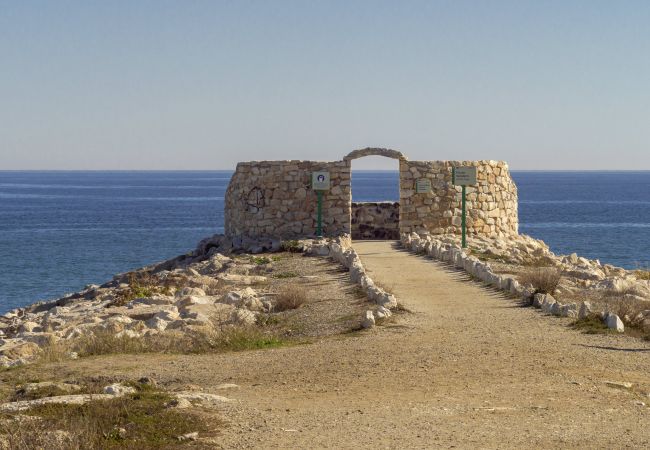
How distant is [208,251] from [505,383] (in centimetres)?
1957

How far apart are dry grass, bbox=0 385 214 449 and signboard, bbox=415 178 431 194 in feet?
61.8

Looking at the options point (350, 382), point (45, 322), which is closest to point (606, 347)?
point (350, 382)

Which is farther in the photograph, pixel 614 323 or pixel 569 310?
pixel 569 310

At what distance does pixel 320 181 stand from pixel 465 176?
12.7 ft

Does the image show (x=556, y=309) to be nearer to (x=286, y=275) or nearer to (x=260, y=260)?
(x=286, y=275)

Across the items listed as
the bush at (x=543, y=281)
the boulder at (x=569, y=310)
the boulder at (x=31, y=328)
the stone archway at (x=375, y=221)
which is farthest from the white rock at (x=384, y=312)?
the stone archway at (x=375, y=221)

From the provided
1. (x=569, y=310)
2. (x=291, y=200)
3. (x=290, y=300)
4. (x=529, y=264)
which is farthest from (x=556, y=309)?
(x=291, y=200)

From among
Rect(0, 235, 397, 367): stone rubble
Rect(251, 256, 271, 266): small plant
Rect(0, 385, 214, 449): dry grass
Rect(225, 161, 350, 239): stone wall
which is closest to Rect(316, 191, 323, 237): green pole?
Rect(225, 161, 350, 239): stone wall

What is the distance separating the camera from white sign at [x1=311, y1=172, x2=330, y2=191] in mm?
27953

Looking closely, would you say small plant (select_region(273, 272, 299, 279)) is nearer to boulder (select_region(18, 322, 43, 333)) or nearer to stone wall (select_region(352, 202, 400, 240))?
boulder (select_region(18, 322, 43, 333))

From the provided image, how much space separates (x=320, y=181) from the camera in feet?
91.8

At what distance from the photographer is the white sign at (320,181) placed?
2795 cm

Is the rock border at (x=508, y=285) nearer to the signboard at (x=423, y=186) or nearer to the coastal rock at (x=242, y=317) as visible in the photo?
the signboard at (x=423, y=186)

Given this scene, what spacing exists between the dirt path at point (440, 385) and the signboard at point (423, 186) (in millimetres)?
12957
